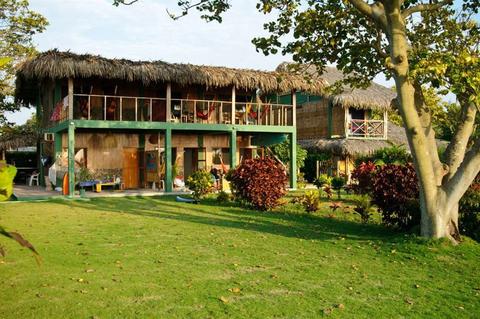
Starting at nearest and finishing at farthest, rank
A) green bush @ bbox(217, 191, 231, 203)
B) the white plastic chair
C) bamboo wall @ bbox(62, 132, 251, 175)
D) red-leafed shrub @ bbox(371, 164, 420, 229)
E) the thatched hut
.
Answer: red-leafed shrub @ bbox(371, 164, 420, 229) < green bush @ bbox(217, 191, 231, 203) < bamboo wall @ bbox(62, 132, 251, 175) < the white plastic chair < the thatched hut

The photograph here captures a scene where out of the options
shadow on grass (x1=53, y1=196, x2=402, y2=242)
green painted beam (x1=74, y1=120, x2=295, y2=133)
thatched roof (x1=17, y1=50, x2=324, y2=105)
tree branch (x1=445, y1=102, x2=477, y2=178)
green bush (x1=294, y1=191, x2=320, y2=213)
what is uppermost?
thatched roof (x1=17, y1=50, x2=324, y2=105)

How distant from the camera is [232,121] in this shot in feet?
62.2

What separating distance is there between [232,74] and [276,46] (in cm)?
921

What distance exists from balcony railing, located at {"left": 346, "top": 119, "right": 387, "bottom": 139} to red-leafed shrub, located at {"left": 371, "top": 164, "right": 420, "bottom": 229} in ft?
49.5

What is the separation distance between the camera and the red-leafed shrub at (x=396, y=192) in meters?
9.07

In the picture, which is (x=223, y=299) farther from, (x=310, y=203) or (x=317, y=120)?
(x=317, y=120)

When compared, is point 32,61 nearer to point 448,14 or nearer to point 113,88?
point 113,88

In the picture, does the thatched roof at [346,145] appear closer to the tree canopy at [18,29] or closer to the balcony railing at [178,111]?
the balcony railing at [178,111]

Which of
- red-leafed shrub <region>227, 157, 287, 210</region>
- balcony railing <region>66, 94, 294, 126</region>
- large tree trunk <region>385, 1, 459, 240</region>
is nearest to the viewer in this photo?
large tree trunk <region>385, 1, 459, 240</region>

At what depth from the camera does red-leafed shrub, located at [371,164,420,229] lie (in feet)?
29.8

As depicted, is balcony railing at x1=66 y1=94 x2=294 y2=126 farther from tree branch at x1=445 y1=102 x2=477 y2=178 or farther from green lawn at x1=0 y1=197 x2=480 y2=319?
tree branch at x1=445 y1=102 x2=477 y2=178

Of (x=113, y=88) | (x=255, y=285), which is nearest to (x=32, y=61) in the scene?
(x=113, y=88)

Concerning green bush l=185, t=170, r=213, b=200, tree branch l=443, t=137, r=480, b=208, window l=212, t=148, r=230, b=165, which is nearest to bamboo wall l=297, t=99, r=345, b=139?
window l=212, t=148, r=230, b=165

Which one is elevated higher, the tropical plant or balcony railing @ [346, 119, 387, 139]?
balcony railing @ [346, 119, 387, 139]
